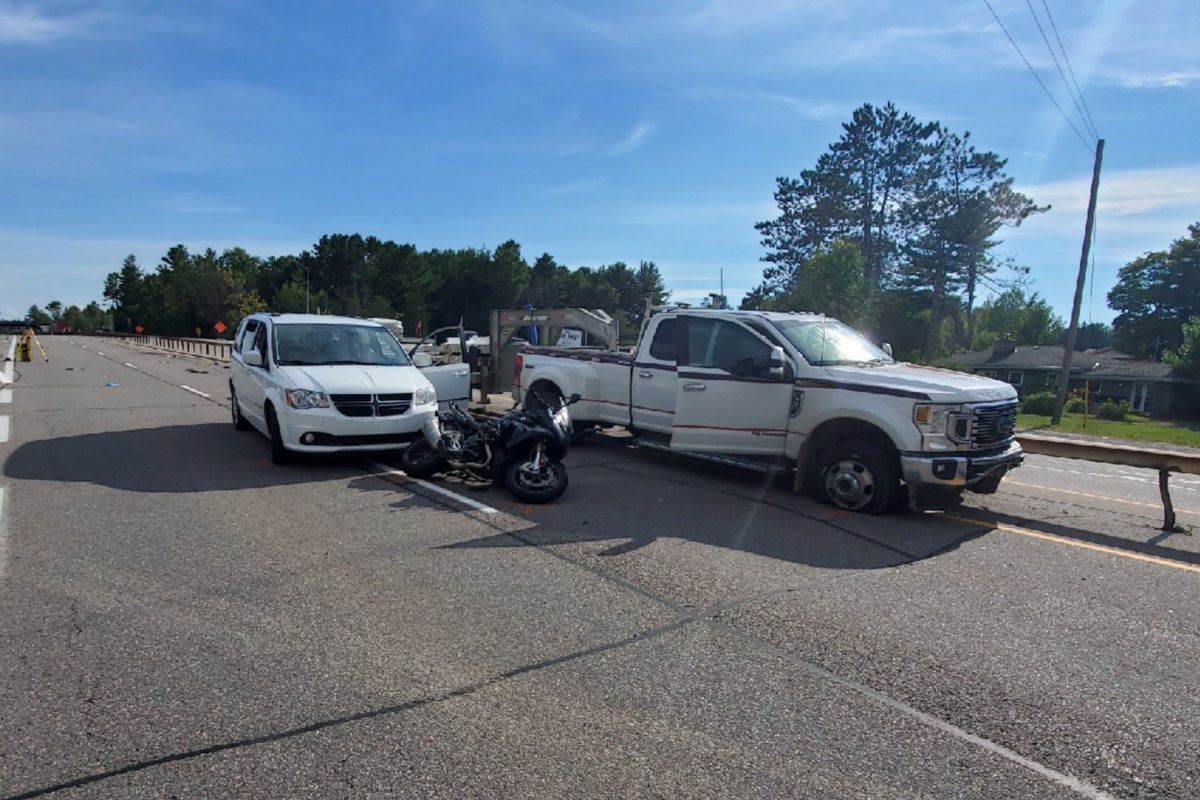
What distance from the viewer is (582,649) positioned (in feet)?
13.4

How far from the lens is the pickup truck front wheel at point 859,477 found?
710 cm

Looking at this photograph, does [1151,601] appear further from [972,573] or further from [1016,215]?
[1016,215]

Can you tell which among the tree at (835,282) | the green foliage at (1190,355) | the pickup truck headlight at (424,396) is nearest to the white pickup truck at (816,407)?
the pickup truck headlight at (424,396)

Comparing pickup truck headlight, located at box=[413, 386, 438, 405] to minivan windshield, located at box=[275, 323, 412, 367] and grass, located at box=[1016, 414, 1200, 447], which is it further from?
grass, located at box=[1016, 414, 1200, 447]

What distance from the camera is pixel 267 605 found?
463 centimetres

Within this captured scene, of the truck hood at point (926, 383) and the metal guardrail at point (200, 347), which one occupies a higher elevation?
the truck hood at point (926, 383)

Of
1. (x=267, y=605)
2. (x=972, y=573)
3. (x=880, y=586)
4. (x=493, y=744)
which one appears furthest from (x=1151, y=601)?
(x=267, y=605)

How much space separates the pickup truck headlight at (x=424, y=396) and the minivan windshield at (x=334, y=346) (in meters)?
0.95

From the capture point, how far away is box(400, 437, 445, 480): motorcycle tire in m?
8.34

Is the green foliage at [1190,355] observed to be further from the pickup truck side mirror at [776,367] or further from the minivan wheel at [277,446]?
the minivan wheel at [277,446]

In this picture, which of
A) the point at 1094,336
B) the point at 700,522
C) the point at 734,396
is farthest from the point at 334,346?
the point at 1094,336

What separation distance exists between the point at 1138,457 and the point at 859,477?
8.85ft

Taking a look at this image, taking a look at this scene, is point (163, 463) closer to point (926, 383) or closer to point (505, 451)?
point (505, 451)

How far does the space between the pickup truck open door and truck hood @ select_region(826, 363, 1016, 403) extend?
606 millimetres
